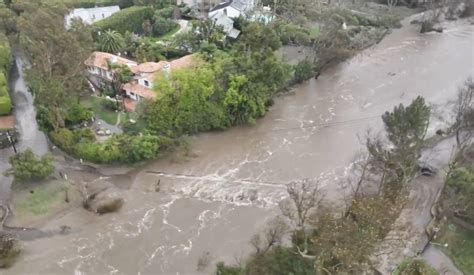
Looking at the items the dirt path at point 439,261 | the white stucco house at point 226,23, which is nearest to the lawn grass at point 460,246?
the dirt path at point 439,261

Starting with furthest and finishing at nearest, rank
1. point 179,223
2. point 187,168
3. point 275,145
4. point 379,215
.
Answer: point 275,145, point 187,168, point 179,223, point 379,215

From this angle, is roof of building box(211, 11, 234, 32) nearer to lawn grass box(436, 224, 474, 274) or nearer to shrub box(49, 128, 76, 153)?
shrub box(49, 128, 76, 153)

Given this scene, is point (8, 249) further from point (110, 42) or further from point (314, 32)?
point (314, 32)

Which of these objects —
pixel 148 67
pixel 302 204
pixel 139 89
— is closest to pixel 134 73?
pixel 148 67

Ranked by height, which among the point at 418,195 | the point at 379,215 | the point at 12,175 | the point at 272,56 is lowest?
the point at 418,195

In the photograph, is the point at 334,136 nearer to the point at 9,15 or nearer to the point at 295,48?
the point at 295,48

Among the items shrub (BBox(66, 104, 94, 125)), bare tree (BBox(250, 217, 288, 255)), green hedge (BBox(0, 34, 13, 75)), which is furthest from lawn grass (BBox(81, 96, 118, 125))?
bare tree (BBox(250, 217, 288, 255))

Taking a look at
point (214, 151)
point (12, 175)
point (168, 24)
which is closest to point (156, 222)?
point (214, 151)
